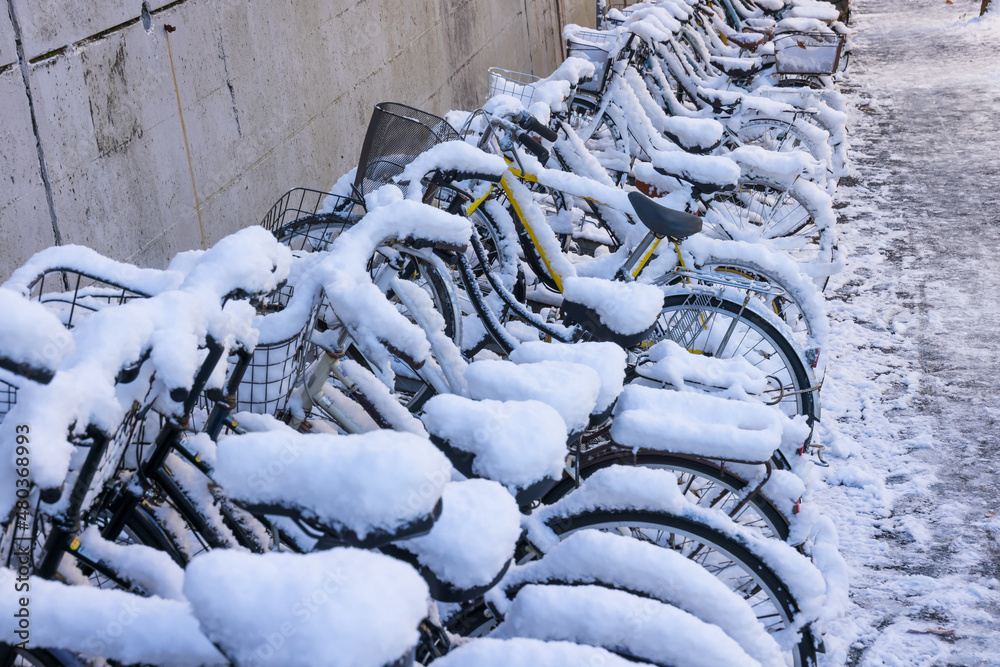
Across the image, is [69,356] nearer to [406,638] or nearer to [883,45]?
[406,638]

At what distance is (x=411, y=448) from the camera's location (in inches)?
43.5

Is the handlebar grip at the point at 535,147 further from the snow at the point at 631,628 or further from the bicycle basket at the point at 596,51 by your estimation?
the snow at the point at 631,628

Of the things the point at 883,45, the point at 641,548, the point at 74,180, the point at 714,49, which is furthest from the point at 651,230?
the point at 883,45

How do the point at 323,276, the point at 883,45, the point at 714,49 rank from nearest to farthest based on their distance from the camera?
the point at 323,276, the point at 714,49, the point at 883,45

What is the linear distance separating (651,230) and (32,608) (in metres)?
2.56

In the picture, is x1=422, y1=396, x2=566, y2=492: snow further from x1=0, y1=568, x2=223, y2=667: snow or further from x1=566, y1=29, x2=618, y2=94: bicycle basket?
x1=566, y1=29, x2=618, y2=94: bicycle basket

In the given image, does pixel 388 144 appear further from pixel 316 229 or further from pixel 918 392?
pixel 918 392

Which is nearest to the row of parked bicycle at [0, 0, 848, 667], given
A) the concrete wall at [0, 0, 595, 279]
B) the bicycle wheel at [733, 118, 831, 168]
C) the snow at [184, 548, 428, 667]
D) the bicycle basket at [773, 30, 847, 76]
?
the snow at [184, 548, 428, 667]

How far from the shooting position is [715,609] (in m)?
1.67

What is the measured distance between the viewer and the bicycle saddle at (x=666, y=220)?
126 inches

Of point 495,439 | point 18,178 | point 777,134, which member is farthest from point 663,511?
point 777,134

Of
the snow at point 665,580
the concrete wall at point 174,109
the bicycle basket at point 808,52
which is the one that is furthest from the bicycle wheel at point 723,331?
the bicycle basket at point 808,52

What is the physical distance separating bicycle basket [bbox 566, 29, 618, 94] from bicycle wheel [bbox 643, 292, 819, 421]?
97.6 inches

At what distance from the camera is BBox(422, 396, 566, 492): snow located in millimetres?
1480
